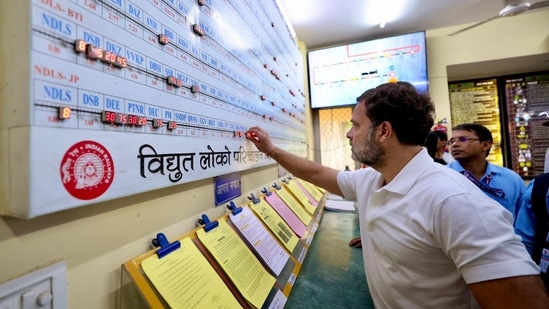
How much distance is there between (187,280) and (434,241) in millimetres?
598

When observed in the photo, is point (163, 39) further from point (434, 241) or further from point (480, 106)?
→ point (480, 106)

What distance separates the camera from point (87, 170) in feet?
1.28

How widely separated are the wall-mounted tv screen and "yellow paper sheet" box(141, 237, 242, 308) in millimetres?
2574

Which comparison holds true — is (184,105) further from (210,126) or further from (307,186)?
(307,186)

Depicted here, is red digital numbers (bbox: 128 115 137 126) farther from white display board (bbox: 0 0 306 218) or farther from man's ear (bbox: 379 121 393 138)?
man's ear (bbox: 379 121 393 138)

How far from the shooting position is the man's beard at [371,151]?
786 mm

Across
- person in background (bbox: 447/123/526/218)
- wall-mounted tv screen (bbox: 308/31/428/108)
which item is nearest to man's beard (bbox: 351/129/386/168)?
person in background (bbox: 447/123/526/218)

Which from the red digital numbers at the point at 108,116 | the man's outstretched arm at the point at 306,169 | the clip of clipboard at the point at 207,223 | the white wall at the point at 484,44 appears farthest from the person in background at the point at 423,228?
the white wall at the point at 484,44

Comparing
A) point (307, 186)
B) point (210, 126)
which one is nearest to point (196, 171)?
point (210, 126)

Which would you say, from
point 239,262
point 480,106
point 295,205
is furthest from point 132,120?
point 480,106

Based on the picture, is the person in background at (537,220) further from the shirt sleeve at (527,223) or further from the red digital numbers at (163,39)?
the red digital numbers at (163,39)

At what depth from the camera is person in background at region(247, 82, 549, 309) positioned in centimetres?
49

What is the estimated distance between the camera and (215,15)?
2.62ft

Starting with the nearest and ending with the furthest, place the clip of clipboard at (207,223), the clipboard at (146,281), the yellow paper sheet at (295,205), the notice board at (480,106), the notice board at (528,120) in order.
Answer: the clipboard at (146,281), the clip of clipboard at (207,223), the yellow paper sheet at (295,205), the notice board at (528,120), the notice board at (480,106)
